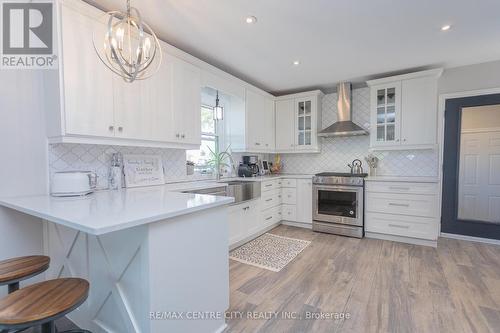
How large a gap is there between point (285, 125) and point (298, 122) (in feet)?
0.82

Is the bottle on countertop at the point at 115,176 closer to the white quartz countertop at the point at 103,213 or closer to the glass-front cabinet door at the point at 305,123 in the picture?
the white quartz countertop at the point at 103,213

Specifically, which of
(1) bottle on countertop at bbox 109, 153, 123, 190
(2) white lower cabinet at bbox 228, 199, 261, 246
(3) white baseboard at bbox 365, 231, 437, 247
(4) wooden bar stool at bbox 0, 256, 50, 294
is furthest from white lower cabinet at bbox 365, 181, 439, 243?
(4) wooden bar stool at bbox 0, 256, 50, 294

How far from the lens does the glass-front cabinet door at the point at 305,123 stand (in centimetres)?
427

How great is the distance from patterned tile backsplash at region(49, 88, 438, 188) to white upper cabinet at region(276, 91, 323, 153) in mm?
304

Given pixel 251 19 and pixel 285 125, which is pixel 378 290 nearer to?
pixel 251 19

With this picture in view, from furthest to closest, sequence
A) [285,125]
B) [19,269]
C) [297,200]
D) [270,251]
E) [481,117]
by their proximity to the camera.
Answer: [285,125] → [297,200] → [481,117] → [270,251] → [19,269]

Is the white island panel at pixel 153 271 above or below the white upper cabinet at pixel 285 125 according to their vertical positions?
below

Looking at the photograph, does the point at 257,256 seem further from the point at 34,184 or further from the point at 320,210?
the point at 34,184

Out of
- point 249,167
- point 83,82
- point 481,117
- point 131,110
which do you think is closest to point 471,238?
point 481,117

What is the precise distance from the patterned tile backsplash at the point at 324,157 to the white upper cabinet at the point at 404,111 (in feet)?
1.00

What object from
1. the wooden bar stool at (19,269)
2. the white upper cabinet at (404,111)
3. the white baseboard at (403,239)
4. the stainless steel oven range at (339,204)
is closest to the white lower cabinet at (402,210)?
the white baseboard at (403,239)

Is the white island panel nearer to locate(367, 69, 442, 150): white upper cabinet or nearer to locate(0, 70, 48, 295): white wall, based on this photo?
locate(0, 70, 48, 295): white wall

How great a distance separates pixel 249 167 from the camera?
3996 mm

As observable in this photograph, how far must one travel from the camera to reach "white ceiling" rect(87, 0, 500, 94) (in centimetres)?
202
